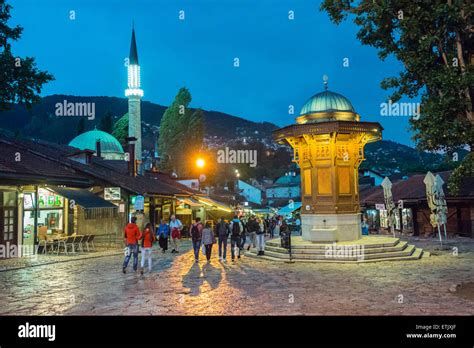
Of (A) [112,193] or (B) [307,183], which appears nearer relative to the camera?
(B) [307,183]

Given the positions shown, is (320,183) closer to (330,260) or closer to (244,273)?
(330,260)

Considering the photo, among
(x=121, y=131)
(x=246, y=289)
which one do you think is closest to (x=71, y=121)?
(x=121, y=131)

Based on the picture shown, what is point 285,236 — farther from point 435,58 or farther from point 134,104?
point 134,104

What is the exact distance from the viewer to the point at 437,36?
9.76 meters

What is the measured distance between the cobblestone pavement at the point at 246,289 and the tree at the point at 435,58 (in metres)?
3.39

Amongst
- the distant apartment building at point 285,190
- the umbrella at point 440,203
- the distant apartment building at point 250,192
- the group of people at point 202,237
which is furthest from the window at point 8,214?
the distant apartment building at point 250,192

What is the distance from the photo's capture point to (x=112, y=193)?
24.6 metres

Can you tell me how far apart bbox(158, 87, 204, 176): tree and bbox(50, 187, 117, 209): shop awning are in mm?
33175

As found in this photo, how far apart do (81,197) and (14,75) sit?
632cm

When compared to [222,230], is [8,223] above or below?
above

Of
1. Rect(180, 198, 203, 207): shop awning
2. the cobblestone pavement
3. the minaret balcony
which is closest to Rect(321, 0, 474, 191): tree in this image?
the cobblestone pavement

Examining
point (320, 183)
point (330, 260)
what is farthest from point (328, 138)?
point (330, 260)

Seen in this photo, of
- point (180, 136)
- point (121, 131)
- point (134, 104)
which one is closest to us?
point (180, 136)

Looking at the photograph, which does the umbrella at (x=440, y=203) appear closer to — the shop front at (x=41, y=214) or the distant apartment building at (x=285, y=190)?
the shop front at (x=41, y=214)
